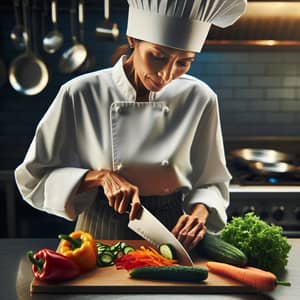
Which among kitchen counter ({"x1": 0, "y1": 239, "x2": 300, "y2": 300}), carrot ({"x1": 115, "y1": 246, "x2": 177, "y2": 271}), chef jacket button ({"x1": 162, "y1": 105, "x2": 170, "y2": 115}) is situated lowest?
kitchen counter ({"x1": 0, "y1": 239, "x2": 300, "y2": 300})

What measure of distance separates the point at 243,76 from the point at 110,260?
172cm

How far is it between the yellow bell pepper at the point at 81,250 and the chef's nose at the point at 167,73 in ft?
1.22

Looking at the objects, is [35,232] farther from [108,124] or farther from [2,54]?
[108,124]

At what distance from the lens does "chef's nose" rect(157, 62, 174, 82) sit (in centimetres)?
132

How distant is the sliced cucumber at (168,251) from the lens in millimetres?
1280

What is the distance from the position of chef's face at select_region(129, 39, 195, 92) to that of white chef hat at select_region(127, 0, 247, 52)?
0.01 m

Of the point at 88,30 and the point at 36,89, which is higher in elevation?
the point at 88,30

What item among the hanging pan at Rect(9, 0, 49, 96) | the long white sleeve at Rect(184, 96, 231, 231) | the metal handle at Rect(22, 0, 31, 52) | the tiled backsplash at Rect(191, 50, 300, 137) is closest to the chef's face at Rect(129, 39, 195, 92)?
the long white sleeve at Rect(184, 96, 231, 231)

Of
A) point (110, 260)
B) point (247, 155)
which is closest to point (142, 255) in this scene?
point (110, 260)

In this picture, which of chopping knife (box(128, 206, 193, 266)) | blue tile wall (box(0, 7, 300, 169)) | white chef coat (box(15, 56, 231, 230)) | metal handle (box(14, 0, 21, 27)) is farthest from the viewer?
blue tile wall (box(0, 7, 300, 169))

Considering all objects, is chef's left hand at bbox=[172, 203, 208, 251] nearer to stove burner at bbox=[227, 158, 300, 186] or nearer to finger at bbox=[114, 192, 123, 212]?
finger at bbox=[114, 192, 123, 212]

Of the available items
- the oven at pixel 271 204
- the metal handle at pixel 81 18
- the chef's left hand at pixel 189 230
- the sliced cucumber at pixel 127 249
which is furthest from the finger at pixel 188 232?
the metal handle at pixel 81 18

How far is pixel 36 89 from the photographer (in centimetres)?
271

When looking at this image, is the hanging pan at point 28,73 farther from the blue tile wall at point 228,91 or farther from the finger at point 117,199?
the finger at point 117,199
